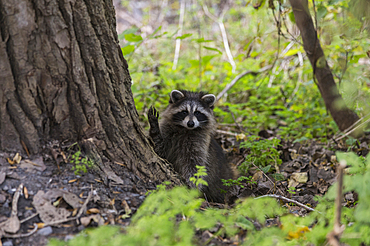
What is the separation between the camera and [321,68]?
425cm

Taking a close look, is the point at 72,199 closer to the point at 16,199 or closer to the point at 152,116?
the point at 16,199

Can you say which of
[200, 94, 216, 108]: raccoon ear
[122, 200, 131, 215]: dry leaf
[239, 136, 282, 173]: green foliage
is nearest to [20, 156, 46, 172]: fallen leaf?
[122, 200, 131, 215]: dry leaf

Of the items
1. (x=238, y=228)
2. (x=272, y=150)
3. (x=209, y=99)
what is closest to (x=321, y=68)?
(x=272, y=150)

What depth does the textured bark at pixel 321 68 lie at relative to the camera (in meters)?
3.93

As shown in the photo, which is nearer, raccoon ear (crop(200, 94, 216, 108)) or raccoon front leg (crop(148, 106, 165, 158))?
raccoon front leg (crop(148, 106, 165, 158))

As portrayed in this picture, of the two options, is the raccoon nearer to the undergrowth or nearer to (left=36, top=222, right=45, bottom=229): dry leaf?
the undergrowth

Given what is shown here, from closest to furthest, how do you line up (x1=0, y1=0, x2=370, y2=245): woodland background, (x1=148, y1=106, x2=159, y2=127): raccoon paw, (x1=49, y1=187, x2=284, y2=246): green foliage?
(x1=49, y1=187, x2=284, y2=246): green foliage < (x1=0, y1=0, x2=370, y2=245): woodland background < (x1=148, y1=106, x2=159, y2=127): raccoon paw

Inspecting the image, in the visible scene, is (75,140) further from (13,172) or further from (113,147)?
(13,172)

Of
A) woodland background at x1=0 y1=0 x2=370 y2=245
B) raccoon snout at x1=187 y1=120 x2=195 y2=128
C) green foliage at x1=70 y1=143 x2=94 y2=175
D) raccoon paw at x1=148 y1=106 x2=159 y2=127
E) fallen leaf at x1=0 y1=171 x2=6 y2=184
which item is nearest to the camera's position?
woodland background at x1=0 y1=0 x2=370 y2=245

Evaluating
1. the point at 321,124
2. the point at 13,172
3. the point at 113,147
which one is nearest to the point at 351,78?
the point at 321,124

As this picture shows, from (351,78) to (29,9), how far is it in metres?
4.10

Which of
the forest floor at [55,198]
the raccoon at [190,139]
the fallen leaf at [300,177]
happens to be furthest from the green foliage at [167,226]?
the fallen leaf at [300,177]

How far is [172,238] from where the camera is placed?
5.38 feet

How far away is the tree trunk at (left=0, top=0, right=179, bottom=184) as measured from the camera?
198 cm
